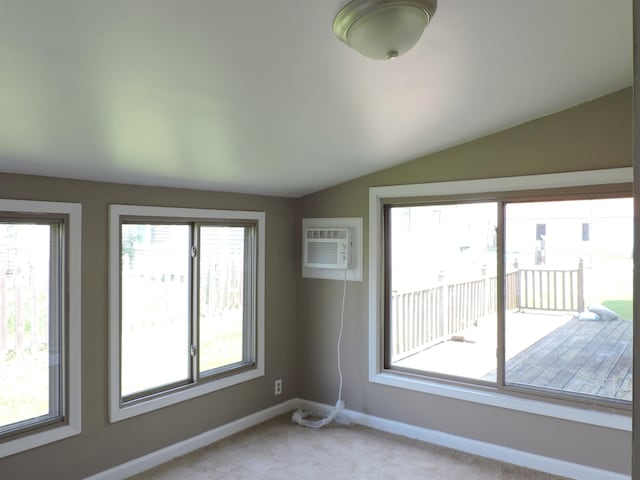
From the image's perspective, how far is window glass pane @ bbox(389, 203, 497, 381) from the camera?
136 inches

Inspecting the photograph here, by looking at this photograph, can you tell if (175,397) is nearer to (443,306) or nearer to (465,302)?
(443,306)

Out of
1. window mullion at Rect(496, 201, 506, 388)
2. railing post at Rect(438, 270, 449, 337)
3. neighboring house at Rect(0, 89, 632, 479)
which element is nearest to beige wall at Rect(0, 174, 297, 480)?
Answer: neighboring house at Rect(0, 89, 632, 479)

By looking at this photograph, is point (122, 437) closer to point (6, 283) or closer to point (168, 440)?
point (168, 440)

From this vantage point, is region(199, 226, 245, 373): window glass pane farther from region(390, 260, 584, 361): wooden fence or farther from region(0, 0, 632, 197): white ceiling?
region(390, 260, 584, 361): wooden fence

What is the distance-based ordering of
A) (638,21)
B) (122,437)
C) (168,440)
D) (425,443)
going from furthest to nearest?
(425,443) → (168,440) → (122,437) → (638,21)

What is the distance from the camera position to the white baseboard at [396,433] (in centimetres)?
297

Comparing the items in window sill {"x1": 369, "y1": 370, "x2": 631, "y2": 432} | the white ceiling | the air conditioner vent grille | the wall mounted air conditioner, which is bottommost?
window sill {"x1": 369, "y1": 370, "x2": 631, "y2": 432}

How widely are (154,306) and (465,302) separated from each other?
2.21 meters

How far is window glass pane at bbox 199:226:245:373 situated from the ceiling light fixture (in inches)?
88.7

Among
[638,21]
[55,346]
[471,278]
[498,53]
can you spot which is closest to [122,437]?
[55,346]

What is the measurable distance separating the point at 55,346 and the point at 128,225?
2.69ft

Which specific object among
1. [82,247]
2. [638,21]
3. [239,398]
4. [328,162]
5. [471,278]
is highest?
[328,162]

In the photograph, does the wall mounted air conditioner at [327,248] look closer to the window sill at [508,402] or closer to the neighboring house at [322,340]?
the neighboring house at [322,340]

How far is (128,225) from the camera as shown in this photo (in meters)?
3.08
